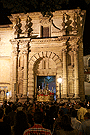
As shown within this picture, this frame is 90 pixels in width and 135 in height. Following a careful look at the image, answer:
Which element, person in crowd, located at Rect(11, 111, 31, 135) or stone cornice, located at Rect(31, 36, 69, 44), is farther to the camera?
stone cornice, located at Rect(31, 36, 69, 44)

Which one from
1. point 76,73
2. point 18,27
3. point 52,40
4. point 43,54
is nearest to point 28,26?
point 18,27

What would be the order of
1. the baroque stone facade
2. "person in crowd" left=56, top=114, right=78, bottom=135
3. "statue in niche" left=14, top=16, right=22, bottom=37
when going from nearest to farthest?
1. "person in crowd" left=56, top=114, right=78, bottom=135
2. the baroque stone facade
3. "statue in niche" left=14, top=16, right=22, bottom=37

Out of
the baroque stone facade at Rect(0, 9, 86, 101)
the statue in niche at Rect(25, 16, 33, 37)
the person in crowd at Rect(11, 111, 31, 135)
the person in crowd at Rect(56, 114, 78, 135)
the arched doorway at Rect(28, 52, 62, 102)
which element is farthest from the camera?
the statue in niche at Rect(25, 16, 33, 37)

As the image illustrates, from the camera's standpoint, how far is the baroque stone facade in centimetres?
2888

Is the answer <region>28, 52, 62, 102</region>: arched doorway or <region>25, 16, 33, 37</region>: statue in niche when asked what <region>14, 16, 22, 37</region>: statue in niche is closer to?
<region>25, 16, 33, 37</region>: statue in niche

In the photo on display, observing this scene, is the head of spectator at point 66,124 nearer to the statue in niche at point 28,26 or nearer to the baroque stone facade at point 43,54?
the baroque stone facade at point 43,54

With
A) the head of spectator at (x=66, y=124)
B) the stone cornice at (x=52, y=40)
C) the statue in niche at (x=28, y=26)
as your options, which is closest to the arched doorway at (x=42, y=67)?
the stone cornice at (x=52, y=40)

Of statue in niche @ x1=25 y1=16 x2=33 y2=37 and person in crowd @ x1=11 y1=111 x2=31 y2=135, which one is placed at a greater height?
statue in niche @ x1=25 y1=16 x2=33 y2=37

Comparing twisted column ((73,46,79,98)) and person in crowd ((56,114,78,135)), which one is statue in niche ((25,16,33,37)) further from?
person in crowd ((56,114,78,135))

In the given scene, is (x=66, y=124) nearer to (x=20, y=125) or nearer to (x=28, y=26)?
(x=20, y=125)

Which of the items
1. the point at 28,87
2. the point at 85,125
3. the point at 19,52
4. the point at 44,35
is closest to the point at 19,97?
the point at 28,87

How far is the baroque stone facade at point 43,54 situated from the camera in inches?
1137

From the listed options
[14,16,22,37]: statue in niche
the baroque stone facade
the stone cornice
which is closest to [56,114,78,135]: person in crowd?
the baroque stone facade

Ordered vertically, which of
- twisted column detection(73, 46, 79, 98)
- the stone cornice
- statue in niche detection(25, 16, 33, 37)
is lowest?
twisted column detection(73, 46, 79, 98)
